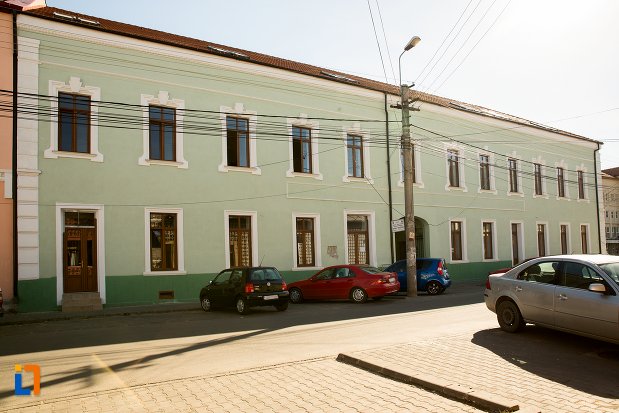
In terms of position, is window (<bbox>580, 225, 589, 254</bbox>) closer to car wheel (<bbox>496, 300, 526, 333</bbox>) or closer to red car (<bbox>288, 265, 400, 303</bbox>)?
red car (<bbox>288, 265, 400, 303</bbox>)

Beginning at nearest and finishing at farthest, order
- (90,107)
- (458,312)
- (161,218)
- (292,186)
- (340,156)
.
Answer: (458,312) < (90,107) < (161,218) < (292,186) < (340,156)

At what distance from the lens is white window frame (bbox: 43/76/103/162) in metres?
17.0

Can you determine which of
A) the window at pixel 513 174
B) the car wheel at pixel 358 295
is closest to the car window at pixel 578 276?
the car wheel at pixel 358 295

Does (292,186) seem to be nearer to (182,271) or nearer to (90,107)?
(182,271)

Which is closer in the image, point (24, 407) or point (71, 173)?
point (24, 407)

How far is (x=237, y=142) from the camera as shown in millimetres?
21172

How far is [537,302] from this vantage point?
9.30 meters

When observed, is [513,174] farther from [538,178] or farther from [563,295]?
[563,295]

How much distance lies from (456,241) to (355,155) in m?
8.32

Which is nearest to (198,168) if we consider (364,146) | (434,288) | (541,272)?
(364,146)

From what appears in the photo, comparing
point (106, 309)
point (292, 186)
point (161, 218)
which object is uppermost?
point (292, 186)

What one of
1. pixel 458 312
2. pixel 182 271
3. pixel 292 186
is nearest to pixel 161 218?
pixel 182 271

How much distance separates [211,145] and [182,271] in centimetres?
494

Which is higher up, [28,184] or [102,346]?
[28,184]
